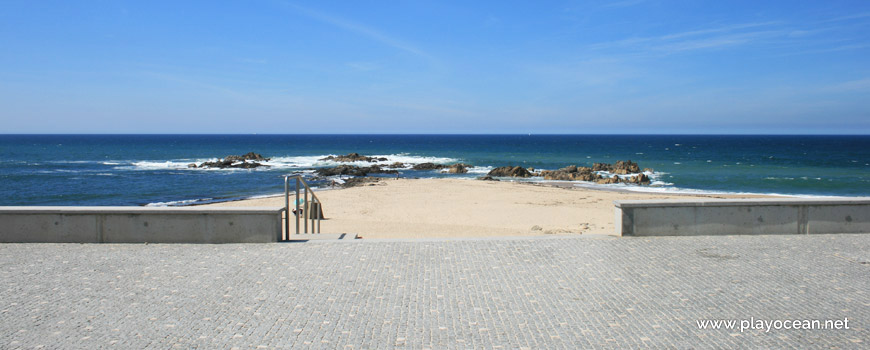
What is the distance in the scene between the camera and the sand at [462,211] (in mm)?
14484

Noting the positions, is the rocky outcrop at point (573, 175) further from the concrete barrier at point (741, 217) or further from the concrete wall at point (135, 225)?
the concrete wall at point (135, 225)

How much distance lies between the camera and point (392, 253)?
769 centimetres

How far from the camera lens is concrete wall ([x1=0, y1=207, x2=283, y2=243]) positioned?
26.9ft

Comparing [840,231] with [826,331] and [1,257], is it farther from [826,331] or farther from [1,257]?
[1,257]

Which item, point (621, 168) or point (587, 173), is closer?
point (587, 173)

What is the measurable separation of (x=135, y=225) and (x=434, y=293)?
16.6 ft

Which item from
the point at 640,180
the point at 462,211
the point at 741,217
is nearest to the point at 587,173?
the point at 640,180

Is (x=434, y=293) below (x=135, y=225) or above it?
below

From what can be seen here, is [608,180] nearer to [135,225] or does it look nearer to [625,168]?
[625,168]

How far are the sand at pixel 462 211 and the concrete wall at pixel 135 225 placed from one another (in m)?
4.96

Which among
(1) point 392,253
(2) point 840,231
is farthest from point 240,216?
(2) point 840,231

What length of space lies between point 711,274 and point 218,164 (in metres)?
48.5

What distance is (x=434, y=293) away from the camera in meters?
5.93

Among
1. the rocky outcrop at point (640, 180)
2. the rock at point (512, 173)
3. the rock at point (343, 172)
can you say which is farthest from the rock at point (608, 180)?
the rock at point (343, 172)
